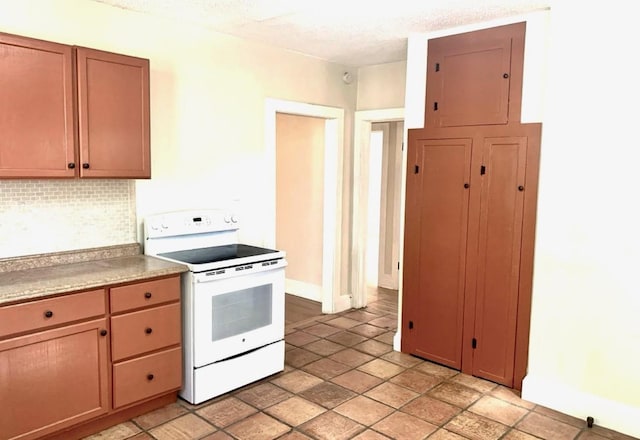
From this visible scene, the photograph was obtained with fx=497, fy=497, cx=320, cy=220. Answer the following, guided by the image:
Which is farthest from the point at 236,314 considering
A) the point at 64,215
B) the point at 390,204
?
the point at 390,204

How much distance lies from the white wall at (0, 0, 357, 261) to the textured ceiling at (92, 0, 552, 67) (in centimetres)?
14

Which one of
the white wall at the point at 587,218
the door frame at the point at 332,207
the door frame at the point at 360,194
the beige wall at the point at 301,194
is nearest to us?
the white wall at the point at 587,218

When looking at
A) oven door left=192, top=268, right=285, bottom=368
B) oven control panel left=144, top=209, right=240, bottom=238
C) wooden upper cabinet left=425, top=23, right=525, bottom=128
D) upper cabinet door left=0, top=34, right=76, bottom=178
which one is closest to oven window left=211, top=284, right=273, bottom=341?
oven door left=192, top=268, right=285, bottom=368

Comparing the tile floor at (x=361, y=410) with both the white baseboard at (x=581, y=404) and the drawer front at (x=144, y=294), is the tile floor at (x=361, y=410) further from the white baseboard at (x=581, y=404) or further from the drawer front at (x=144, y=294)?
the drawer front at (x=144, y=294)

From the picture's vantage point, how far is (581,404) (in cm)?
302

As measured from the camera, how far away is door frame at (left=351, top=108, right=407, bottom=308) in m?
4.88

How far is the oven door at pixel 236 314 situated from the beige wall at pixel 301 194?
1882 mm

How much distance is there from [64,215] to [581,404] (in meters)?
3.34

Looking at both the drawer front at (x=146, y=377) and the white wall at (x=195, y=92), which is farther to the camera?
the white wall at (x=195, y=92)

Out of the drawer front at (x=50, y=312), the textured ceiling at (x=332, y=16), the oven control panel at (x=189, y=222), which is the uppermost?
the textured ceiling at (x=332, y=16)

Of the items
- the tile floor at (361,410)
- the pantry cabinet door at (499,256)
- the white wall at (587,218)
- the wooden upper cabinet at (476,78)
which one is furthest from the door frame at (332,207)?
the white wall at (587,218)

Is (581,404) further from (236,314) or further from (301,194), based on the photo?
(301,194)

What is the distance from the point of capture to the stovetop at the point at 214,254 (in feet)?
10.4

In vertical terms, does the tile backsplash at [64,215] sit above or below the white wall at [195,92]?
below
